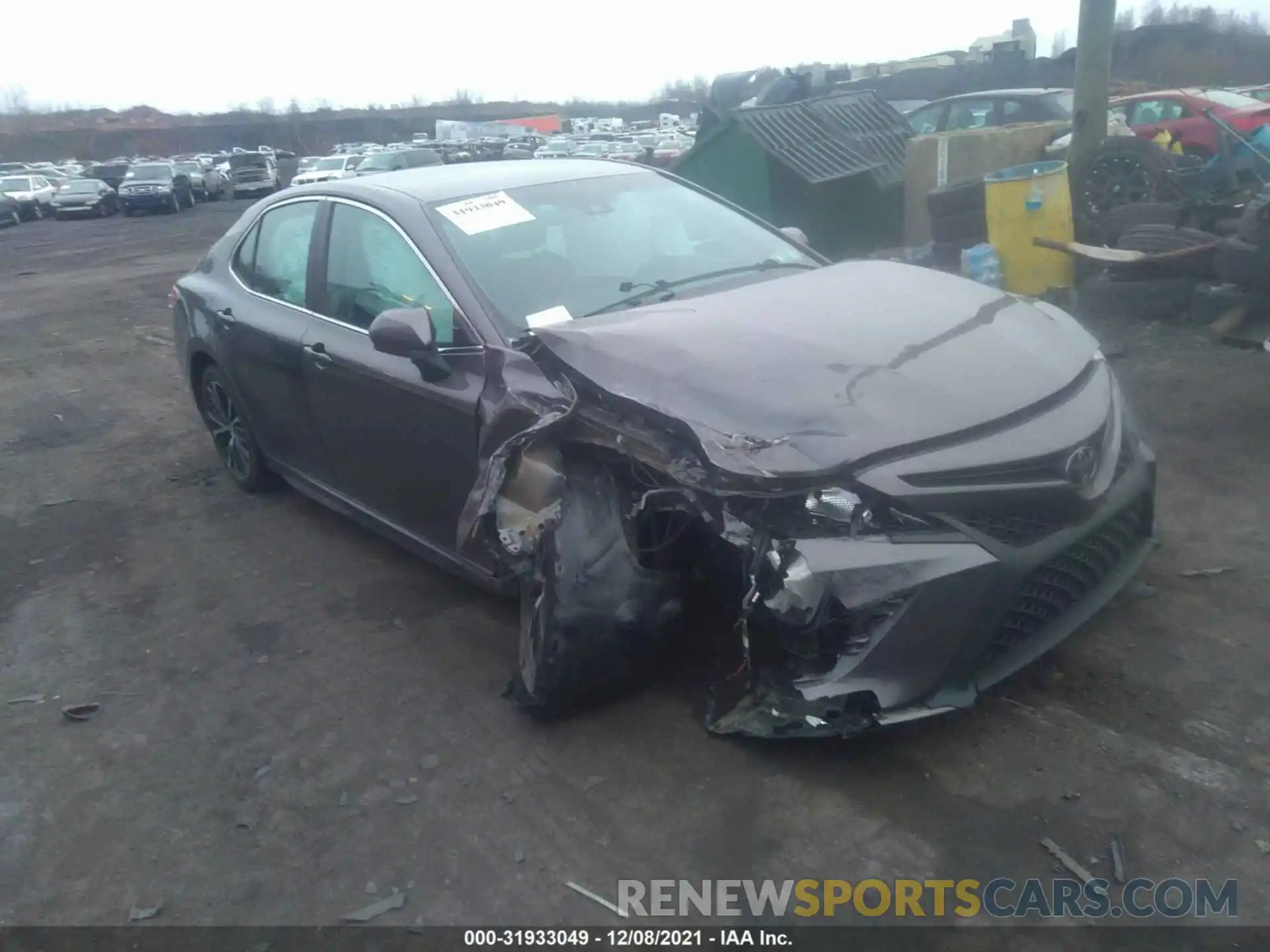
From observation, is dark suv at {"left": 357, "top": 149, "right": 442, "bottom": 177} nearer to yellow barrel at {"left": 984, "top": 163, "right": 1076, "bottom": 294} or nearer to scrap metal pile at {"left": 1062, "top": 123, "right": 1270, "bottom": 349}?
scrap metal pile at {"left": 1062, "top": 123, "right": 1270, "bottom": 349}

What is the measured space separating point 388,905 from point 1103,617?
2.48 metres

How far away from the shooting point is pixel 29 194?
34.5 meters

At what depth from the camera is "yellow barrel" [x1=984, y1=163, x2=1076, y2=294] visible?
7.50m

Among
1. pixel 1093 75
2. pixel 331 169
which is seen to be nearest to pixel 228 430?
pixel 1093 75

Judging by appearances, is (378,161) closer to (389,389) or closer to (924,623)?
(389,389)

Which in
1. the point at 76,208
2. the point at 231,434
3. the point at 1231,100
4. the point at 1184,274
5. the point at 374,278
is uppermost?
the point at 1231,100

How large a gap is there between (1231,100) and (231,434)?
1215 cm

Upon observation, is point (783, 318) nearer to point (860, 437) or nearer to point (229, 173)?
point (860, 437)

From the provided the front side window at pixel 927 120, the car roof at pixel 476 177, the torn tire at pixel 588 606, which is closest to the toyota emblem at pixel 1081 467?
the torn tire at pixel 588 606

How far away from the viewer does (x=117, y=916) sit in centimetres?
279

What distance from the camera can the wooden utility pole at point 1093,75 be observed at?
845 cm

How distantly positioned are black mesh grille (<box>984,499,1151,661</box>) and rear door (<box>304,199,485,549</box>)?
Answer: 1.86 metres

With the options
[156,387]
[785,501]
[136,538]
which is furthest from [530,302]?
[156,387]

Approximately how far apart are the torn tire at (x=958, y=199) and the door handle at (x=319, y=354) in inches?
227
